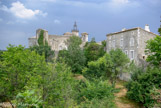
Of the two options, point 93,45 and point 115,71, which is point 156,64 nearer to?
point 115,71

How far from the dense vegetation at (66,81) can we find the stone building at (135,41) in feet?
10.9

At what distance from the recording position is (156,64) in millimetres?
15516

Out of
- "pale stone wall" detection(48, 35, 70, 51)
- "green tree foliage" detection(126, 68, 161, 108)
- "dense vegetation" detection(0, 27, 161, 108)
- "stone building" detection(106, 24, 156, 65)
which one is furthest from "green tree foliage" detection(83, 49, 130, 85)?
"pale stone wall" detection(48, 35, 70, 51)

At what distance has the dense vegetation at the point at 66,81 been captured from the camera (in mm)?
6629

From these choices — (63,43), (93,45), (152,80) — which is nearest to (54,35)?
(63,43)

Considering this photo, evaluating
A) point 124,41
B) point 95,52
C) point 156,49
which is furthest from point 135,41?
point 95,52

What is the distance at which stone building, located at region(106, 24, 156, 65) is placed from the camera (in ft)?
64.6

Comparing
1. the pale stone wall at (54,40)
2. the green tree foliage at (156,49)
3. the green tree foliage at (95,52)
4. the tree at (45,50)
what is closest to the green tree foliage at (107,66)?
the green tree foliage at (156,49)

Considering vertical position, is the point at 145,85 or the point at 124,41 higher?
the point at 124,41

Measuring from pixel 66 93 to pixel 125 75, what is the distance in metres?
17.9

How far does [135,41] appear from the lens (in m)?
20.1

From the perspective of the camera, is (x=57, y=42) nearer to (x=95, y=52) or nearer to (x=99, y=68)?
(x=95, y=52)

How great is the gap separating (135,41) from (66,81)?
14812 mm

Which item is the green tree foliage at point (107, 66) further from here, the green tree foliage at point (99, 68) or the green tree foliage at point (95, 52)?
the green tree foliage at point (95, 52)
